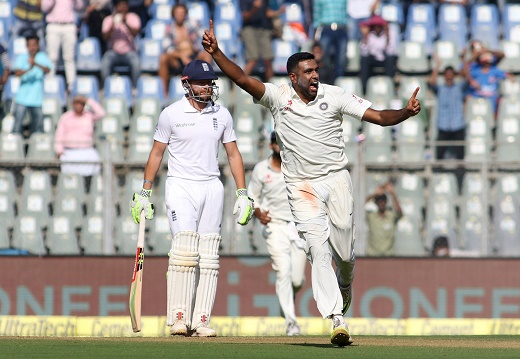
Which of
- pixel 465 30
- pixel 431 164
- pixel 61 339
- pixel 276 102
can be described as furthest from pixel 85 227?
pixel 465 30

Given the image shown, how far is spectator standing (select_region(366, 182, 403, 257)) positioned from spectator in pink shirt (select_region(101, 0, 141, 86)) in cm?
522

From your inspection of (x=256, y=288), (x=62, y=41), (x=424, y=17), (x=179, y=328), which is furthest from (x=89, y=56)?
(x=179, y=328)

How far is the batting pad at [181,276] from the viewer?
905 cm

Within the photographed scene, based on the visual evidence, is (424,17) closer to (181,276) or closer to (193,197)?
(193,197)

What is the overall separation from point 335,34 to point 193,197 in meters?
8.42

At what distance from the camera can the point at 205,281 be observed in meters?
9.16

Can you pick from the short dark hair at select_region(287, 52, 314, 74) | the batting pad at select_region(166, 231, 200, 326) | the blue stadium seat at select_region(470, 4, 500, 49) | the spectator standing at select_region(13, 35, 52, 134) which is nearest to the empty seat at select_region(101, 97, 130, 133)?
the spectator standing at select_region(13, 35, 52, 134)

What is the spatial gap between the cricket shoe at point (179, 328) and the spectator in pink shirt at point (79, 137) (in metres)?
5.08

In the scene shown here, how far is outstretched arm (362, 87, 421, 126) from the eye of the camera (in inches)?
308

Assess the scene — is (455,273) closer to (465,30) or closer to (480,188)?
(480,188)

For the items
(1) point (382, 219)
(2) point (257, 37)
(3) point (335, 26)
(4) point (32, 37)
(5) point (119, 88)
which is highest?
(3) point (335, 26)

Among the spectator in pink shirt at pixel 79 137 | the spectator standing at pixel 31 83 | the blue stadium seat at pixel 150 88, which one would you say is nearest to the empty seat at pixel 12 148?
the spectator in pink shirt at pixel 79 137

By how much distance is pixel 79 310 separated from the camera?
14219mm

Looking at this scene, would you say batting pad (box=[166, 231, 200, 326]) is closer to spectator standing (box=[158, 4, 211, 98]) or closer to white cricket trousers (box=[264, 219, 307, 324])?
white cricket trousers (box=[264, 219, 307, 324])
